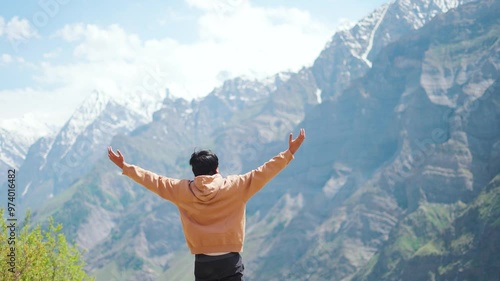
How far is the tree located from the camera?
3028 cm

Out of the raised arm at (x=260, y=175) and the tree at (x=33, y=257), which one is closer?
the raised arm at (x=260, y=175)

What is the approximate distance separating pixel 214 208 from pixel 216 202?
0.38 feet

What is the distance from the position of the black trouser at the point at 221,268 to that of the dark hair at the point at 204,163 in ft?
5.13

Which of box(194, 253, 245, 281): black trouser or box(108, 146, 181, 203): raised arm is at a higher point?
box(108, 146, 181, 203): raised arm

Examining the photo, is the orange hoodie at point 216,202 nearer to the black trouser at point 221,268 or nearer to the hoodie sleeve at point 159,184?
the hoodie sleeve at point 159,184

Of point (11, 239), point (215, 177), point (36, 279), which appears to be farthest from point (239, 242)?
point (36, 279)

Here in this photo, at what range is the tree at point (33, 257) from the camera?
3028cm

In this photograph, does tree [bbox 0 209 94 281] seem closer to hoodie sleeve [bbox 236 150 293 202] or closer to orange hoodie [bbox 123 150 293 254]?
orange hoodie [bbox 123 150 293 254]

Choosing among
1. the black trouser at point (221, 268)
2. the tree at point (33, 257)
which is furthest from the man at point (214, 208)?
the tree at point (33, 257)

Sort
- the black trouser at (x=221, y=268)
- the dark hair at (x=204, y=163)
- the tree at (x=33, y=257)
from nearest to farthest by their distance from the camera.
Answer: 1. the black trouser at (x=221, y=268)
2. the dark hair at (x=204, y=163)
3. the tree at (x=33, y=257)

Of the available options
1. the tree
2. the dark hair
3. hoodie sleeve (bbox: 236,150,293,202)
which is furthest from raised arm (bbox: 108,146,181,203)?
the tree

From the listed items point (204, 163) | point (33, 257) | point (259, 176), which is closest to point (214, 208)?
point (204, 163)

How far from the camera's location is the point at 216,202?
1105cm

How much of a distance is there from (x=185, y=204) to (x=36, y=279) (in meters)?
25.7
